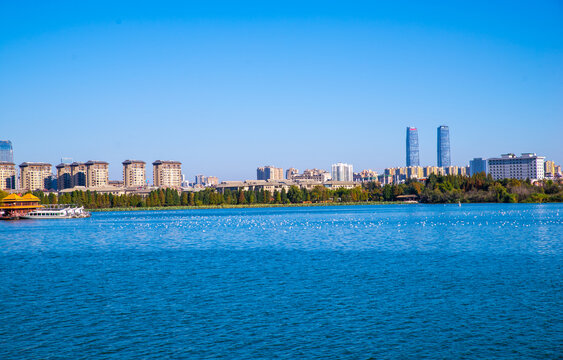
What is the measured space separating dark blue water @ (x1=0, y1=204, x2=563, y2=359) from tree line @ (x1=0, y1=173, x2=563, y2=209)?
88442 mm

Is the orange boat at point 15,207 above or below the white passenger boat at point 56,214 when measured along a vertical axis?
above

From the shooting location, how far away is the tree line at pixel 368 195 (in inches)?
4488

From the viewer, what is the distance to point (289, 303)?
1730 centimetres

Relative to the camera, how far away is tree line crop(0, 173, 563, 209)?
114 meters

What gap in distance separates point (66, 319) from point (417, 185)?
422 feet

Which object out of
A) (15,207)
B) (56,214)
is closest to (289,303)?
(15,207)

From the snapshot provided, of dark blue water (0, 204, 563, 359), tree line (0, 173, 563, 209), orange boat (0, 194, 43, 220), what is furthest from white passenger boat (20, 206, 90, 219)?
dark blue water (0, 204, 563, 359)

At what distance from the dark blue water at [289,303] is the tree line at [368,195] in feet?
290

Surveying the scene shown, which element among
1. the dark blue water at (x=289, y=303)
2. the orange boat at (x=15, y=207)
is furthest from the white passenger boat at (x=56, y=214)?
the dark blue water at (x=289, y=303)

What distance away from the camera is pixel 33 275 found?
80.0 ft

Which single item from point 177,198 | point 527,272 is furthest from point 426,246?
point 177,198

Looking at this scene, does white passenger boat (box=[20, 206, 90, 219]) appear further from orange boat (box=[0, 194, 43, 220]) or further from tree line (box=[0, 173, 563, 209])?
tree line (box=[0, 173, 563, 209])

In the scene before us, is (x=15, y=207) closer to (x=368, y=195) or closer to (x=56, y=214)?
(x=56, y=214)

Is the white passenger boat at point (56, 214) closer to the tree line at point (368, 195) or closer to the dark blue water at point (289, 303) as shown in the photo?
the tree line at point (368, 195)
